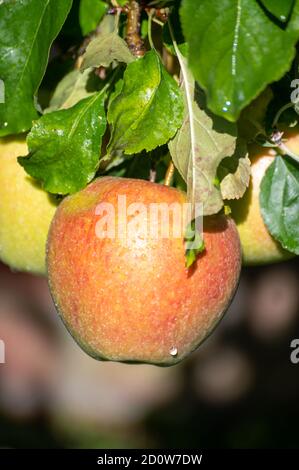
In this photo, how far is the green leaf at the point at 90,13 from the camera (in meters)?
1.19

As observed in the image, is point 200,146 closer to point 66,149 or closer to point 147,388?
point 66,149

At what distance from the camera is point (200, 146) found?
1066mm

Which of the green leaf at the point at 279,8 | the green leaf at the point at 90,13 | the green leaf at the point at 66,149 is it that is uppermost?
the green leaf at the point at 279,8

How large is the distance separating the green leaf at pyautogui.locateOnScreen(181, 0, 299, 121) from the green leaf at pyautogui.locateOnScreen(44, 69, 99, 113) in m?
0.32

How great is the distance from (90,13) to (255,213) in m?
0.36

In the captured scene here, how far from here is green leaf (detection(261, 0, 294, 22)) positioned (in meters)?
0.91

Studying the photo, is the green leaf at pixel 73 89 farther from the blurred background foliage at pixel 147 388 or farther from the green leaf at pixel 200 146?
the blurred background foliage at pixel 147 388

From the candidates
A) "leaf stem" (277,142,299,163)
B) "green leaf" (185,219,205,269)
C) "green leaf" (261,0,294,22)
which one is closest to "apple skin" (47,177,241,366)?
"green leaf" (185,219,205,269)

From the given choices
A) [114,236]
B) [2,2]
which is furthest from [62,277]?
[2,2]

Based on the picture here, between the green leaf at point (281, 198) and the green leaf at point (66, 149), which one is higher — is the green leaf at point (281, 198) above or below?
below

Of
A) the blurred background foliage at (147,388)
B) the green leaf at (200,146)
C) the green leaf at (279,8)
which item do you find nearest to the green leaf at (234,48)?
the green leaf at (279,8)

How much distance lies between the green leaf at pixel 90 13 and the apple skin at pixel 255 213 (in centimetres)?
28

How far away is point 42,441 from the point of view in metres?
4.01

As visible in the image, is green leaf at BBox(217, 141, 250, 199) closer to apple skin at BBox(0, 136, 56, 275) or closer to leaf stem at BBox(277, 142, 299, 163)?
leaf stem at BBox(277, 142, 299, 163)
